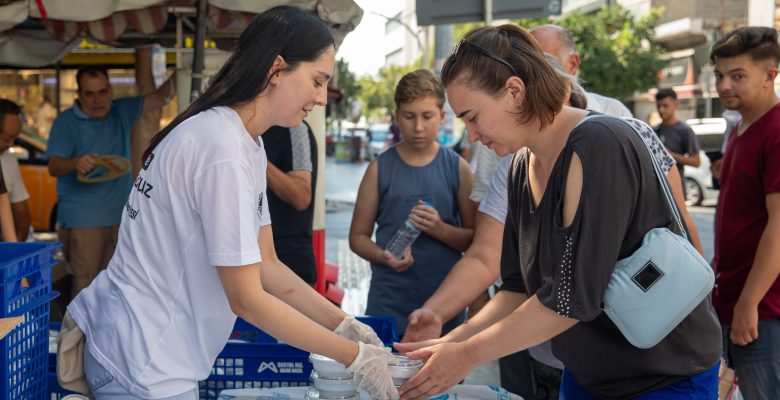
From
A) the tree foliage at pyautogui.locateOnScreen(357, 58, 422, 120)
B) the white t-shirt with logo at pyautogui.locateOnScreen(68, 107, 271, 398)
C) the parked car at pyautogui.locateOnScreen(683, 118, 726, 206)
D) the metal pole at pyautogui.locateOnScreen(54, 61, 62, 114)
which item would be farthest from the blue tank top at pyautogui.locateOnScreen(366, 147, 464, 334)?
the tree foliage at pyautogui.locateOnScreen(357, 58, 422, 120)

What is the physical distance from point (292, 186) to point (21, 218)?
7.97 feet

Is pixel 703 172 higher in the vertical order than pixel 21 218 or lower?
lower

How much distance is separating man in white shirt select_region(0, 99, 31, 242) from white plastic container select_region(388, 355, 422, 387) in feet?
12.8

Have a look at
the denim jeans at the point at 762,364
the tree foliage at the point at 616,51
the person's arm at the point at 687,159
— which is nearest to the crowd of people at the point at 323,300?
the denim jeans at the point at 762,364

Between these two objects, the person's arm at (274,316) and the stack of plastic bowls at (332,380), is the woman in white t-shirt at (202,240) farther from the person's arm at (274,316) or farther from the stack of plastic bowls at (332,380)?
the stack of plastic bowls at (332,380)

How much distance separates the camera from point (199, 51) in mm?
5012

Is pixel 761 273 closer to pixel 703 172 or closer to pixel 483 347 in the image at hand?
pixel 483 347

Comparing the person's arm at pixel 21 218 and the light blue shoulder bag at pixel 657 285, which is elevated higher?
the light blue shoulder bag at pixel 657 285

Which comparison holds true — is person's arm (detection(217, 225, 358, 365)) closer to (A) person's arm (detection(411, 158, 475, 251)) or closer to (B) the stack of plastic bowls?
(B) the stack of plastic bowls

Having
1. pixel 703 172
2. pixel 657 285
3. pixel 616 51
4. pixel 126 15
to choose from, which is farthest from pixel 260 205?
pixel 616 51

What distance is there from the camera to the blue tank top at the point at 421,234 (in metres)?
4.27

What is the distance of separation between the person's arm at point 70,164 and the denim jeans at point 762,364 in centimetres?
410

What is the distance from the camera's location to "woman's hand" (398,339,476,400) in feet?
8.25

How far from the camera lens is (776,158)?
3.46m
